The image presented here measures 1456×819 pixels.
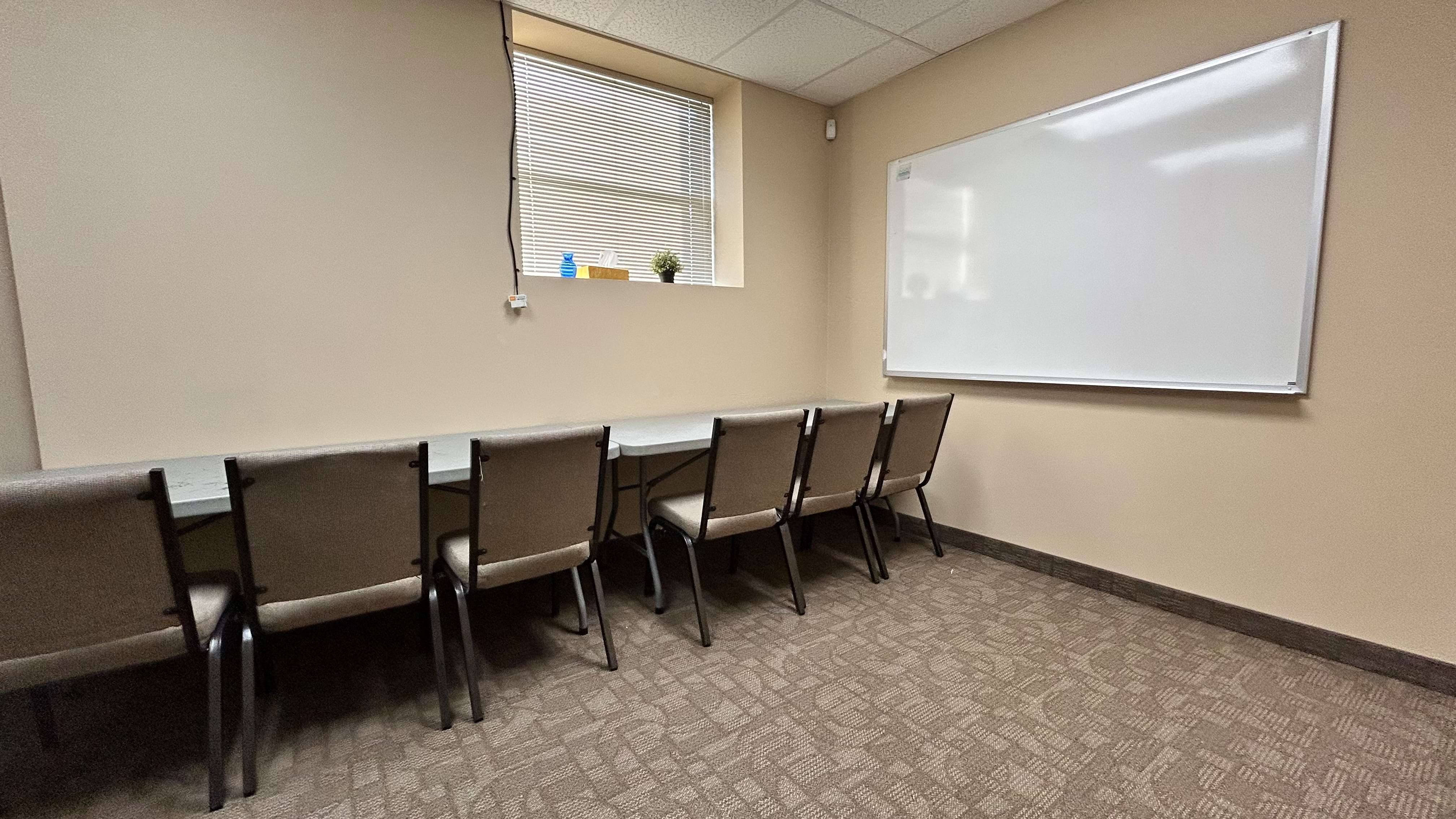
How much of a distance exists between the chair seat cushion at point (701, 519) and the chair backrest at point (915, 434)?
702 millimetres

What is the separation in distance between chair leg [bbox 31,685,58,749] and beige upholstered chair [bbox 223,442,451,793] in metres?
0.62

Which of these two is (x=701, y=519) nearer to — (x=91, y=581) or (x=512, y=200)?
(x=91, y=581)

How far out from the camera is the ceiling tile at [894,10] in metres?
2.50

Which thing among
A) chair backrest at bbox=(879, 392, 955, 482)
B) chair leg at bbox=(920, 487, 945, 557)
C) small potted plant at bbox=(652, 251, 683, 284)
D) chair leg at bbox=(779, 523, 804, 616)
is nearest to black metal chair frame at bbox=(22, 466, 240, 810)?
chair leg at bbox=(779, 523, 804, 616)

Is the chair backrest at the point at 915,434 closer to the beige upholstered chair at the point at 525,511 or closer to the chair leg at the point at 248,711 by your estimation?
the beige upholstered chair at the point at 525,511

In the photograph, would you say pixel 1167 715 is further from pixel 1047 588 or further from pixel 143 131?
pixel 143 131

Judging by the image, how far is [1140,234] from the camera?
2.39 meters

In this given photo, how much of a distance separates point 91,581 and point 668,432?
1.73 metres

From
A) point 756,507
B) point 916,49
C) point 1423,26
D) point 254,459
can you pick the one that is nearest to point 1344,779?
point 756,507

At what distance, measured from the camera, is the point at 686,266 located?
3.54m

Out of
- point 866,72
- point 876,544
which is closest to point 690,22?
point 866,72

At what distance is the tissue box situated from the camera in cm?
294

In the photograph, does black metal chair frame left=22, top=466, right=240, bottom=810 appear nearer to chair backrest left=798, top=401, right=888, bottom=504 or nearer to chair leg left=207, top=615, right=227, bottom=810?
chair leg left=207, top=615, right=227, bottom=810

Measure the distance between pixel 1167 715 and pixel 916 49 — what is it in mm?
3084
